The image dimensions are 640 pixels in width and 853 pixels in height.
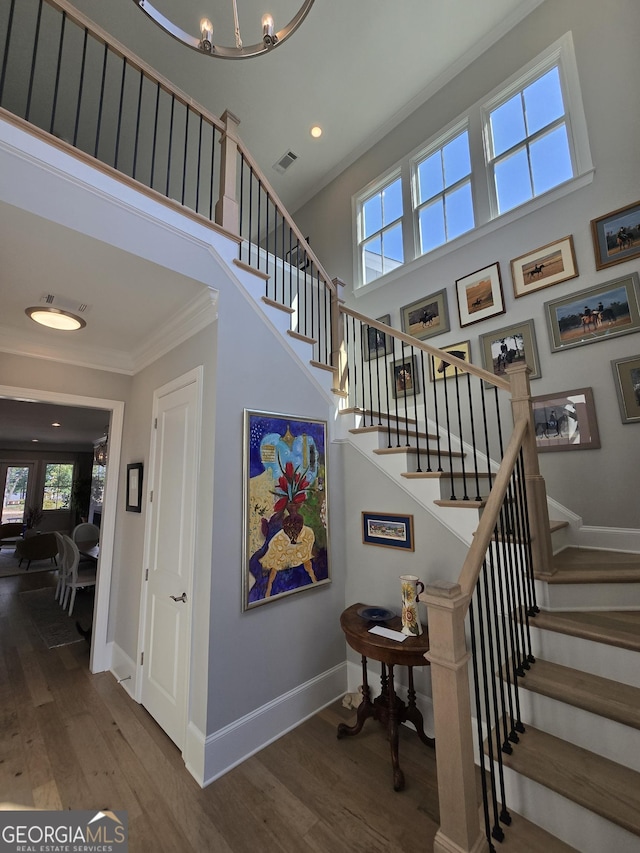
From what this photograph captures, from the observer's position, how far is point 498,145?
12.3 ft

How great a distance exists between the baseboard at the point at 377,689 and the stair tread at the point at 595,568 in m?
1.21

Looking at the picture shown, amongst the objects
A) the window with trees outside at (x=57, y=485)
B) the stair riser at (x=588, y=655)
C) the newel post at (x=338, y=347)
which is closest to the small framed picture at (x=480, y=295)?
the newel post at (x=338, y=347)

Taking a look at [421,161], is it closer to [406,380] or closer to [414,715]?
[406,380]

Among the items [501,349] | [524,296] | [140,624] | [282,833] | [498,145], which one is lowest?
[282,833]

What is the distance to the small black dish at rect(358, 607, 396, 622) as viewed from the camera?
2447 millimetres

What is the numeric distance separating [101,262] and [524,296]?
11.0 ft

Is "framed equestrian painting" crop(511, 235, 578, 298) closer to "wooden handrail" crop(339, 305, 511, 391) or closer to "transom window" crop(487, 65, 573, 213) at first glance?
"transom window" crop(487, 65, 573, 213)

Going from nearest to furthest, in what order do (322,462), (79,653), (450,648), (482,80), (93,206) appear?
(450,648), (93,206), (322,462), (79,653), (482,80)

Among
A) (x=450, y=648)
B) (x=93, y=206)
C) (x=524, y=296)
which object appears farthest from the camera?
(x=524, y=296)

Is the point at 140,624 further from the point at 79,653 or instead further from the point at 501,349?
the point at 501,349

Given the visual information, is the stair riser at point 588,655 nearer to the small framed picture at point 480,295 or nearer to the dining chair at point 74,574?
the small framed picture at point 480,295

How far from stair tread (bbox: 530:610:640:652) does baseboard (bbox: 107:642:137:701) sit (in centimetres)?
298

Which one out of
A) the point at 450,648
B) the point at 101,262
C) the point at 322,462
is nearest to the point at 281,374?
the point at 322,462

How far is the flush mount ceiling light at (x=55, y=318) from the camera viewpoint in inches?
98.7
